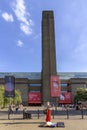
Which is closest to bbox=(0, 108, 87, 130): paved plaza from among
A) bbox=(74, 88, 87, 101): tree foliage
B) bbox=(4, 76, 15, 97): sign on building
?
bbox=(4, 76, 15, 97): sign on building

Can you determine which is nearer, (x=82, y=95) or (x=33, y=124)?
(x=33, y=124)

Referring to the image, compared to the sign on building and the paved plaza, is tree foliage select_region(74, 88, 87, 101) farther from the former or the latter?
the sign on building

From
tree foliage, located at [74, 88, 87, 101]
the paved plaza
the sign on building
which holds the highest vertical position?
tree foliage, located at [74, 88, 87, 101]

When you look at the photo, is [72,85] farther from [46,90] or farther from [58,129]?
[58,129]

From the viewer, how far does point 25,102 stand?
519ft

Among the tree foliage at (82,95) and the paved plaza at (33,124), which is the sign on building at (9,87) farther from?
the tree foliage at (82,95)

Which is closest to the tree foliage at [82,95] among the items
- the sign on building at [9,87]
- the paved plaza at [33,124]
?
the paved plaza at [33,124]

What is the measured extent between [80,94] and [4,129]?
11185cm

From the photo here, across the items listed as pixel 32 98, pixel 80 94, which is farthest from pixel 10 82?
pixel 80 94

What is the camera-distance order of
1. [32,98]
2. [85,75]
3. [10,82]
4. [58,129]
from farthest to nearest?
[85,75]
[32,98]
[10,82]
[58,129]

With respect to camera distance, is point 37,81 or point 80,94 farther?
point 37,81

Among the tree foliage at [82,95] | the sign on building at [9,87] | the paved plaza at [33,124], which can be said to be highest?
the tree foliage at [82,95]

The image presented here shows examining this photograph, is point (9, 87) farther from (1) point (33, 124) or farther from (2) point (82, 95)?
(2) point (82, 95)

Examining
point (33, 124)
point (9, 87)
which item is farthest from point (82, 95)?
point (33, 124)
